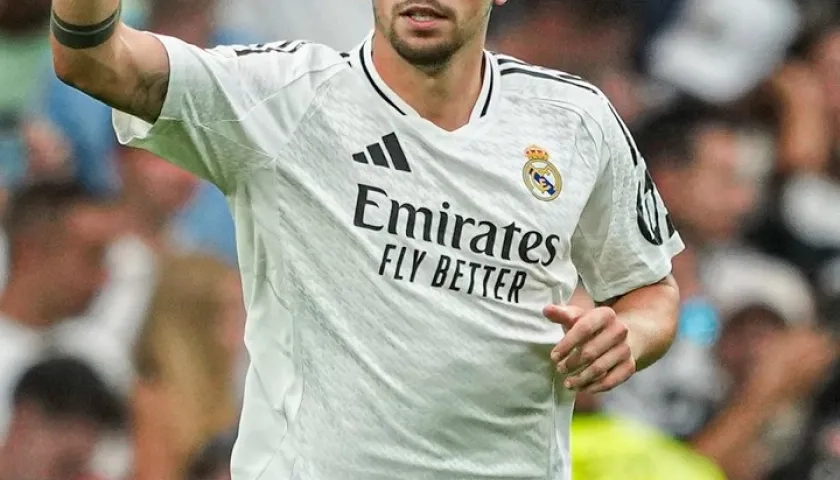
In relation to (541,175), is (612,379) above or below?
below

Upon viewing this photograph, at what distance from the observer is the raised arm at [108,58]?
2.51 metres

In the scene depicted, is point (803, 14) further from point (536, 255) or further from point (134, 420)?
point (536, 255)

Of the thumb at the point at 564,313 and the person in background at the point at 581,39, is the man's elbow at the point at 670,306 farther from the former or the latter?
the person in background at the point at 581,39

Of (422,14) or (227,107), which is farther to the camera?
(422,14)

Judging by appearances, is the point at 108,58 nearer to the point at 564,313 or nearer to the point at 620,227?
the point at 564,313

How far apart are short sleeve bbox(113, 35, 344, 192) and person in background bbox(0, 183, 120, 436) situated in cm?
241

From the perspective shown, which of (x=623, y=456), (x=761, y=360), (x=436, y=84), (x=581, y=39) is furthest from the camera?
(x=761, y=360)

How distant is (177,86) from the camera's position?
2.69 m

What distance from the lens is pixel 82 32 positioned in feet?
8.24

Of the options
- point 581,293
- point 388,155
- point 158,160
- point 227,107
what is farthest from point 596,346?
point 158,160

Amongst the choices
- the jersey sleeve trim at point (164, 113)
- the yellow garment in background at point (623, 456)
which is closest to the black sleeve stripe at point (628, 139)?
the jersey sleeve trim at point (164, 113)

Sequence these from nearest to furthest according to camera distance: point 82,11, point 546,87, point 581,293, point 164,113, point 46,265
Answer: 1. point 82,11
2. point 164,113
3. point 546,87
4. point 581,293
5. point 46,265

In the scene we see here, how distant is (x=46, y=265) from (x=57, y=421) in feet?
1.72

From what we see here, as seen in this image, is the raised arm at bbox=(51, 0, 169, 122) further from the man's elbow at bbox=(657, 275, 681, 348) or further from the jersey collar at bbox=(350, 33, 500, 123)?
the man's elbow at bbox=(657, 275, 681, 348)
